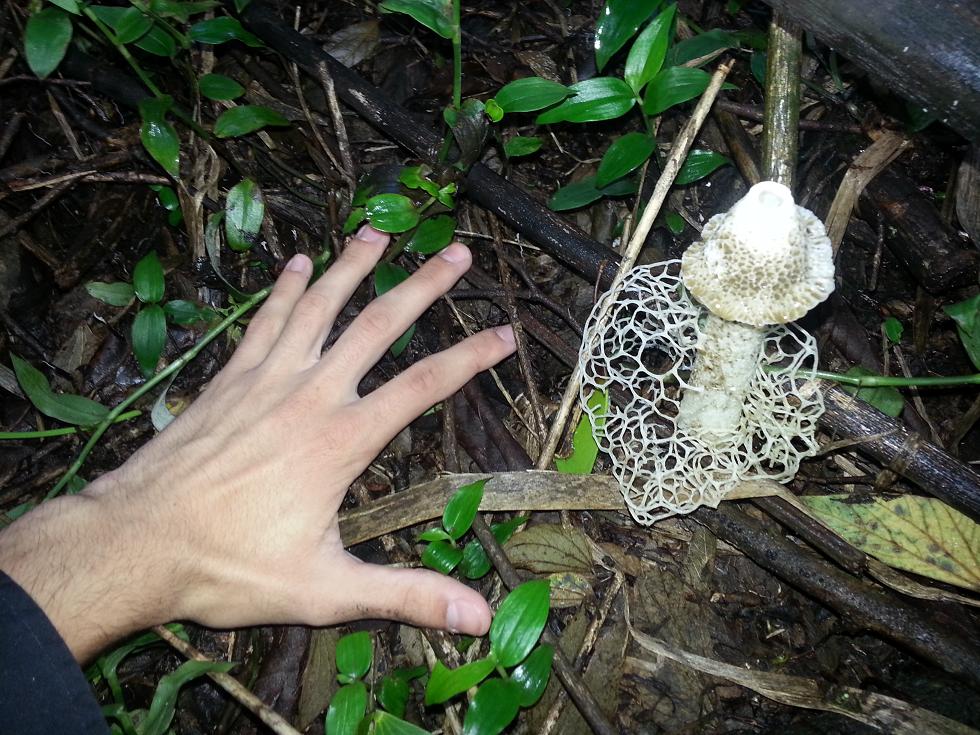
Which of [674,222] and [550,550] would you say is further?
[674,222]

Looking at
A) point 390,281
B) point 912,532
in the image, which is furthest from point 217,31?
point 912,532

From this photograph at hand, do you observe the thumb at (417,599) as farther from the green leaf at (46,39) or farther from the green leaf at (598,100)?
the green leaf at (46,39)

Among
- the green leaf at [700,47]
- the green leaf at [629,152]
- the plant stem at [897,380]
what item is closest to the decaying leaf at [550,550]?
the plant stem at [897,380]

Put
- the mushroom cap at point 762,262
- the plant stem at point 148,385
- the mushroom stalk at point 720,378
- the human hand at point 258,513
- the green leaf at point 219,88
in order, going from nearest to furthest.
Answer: the mushroom cap at point 762,262, the mushroom stalk at point 720,378, the human hand at point 258,513, the plant stem at point 148,385, the green leaf at point 219,88

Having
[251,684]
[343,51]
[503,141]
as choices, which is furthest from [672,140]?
[251,684]

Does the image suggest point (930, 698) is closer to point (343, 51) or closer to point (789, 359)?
point (789, 359)

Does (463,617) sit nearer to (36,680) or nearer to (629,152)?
(36,680)

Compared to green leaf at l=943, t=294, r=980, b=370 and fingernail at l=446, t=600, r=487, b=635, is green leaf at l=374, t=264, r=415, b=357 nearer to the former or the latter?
fingernail at l=446, t=600, r=487, b=635
